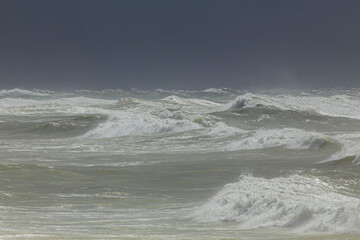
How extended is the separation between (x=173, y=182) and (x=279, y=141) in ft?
37.2

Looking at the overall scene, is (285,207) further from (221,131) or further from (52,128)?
(52,128)

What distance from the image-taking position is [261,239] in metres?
10.5

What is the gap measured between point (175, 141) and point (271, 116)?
19735mm

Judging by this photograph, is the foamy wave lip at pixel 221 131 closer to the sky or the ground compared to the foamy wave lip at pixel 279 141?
closer to the sky

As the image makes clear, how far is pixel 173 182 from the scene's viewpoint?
20.1 metres

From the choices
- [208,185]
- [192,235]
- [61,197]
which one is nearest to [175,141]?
[208,185]

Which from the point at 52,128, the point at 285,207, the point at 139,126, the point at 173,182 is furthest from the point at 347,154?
the point at 52,128

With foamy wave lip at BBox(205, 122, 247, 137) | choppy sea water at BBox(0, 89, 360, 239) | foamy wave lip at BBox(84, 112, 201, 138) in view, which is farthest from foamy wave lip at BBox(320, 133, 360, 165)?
foamy wave lip at BBox(84, 112, 201, 138)

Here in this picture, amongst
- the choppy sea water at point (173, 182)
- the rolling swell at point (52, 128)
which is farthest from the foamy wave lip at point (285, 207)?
the rolling swell at point (52, 128)

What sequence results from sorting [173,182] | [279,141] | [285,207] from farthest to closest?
1. [279,141]
2. [173,182]
3. [285,207]

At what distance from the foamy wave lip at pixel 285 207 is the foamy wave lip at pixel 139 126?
22250 millimetres

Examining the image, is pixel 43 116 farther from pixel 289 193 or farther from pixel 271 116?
pixel 289 193

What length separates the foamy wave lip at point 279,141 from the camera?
29.1 meters

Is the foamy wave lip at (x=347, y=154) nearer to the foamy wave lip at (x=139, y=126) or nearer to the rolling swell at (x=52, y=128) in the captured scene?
the foamy wave lip at (x=139, y=126)
